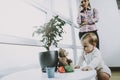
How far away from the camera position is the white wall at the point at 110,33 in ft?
18.9

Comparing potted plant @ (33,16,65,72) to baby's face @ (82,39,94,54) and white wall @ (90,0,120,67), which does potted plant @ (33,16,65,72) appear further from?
white wall @ (90,0,120,67)

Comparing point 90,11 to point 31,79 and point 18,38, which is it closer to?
point 18,38

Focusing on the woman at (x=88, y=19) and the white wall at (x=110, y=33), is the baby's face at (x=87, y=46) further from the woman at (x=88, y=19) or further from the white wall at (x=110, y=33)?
the white wall at (x=110, y=33)

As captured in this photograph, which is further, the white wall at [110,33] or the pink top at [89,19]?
the white wall at [110,33]

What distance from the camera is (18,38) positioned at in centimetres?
240

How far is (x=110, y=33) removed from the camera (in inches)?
228

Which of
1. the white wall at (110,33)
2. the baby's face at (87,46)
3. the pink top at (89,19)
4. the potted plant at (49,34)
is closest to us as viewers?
the potted plant at (49,34)

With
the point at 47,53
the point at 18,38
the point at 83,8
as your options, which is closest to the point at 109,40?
the point at 83,8

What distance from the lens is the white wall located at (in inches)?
226

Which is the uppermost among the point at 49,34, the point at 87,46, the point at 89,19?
the point at 89,19

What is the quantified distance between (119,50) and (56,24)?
4.13 metres

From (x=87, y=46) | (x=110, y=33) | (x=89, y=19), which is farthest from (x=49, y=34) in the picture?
(x=110, y=33)

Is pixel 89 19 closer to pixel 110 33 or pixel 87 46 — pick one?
pixel 87 46

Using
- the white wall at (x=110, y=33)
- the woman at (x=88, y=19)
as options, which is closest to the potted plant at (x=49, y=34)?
the woman at (x=88, y=19)
